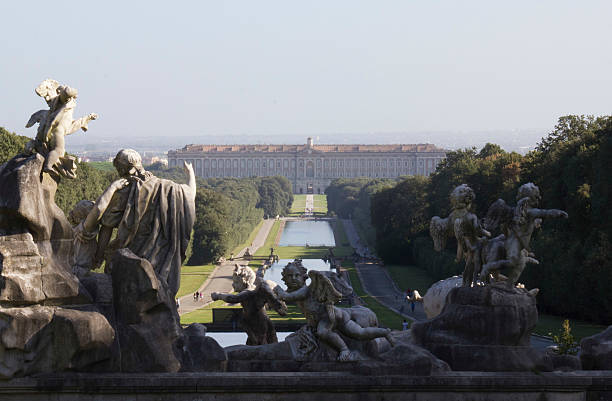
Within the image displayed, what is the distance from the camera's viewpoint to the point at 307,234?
123 meters

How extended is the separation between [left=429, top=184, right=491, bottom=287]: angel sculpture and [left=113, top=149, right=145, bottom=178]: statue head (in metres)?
4.35

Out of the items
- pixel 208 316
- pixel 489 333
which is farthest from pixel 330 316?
pixel 208 316

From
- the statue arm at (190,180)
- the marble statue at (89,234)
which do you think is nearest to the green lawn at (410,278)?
the statue arm at (190,180)

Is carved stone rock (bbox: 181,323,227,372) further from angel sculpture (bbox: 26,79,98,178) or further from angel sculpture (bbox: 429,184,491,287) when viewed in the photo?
angel sculpture (bbox: 429,184,491,287)

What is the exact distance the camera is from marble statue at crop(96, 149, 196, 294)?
1291cm

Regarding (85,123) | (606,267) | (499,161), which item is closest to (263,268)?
(499,161)

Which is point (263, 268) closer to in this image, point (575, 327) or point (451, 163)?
point (451, 163)

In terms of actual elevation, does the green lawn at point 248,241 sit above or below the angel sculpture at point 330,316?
below

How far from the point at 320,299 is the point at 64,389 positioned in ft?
11.3

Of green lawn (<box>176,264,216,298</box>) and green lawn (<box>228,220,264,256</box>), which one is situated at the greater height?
green lawn (<box>176,264,216,298</box>)

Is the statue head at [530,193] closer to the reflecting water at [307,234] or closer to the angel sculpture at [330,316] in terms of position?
the angel sculpture at [330,316]

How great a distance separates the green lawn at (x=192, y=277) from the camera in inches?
2421

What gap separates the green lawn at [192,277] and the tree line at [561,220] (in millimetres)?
16076

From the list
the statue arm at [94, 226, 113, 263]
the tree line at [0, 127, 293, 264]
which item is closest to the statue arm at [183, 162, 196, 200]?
the statue arm at [94, 226, 113, 263]
